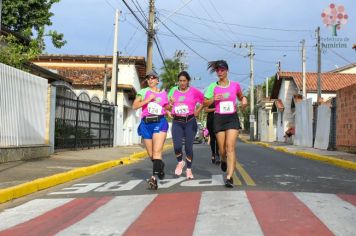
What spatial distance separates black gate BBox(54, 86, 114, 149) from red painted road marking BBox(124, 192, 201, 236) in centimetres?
1092

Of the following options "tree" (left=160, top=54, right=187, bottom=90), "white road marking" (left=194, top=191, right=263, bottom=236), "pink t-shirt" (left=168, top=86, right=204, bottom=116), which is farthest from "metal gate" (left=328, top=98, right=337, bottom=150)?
"tree" (left=160, top=54, right=187, bottom=90)

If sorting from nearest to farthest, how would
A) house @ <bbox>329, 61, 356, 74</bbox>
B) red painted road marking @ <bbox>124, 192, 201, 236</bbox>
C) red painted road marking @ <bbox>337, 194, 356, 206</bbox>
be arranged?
red painted road marking @ <bbox>124, 192, 201, 236</bbox>, red painted road marking @ <bbox>337, 194, 356, 206</bbox>, house @ <bbox>329, 61, 356, 74</bbox>

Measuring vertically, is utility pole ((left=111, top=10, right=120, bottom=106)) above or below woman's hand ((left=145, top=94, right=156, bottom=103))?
above

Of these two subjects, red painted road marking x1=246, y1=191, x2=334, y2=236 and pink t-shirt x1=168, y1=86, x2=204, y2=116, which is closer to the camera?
red painted road marking x1=246, y1=191, x2=334, y2=236

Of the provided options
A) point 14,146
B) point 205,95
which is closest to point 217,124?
point 205,95

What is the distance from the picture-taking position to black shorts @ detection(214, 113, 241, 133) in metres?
7.89

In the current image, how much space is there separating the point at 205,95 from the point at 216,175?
7.25ft

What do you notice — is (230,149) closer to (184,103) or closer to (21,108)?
(184,103)

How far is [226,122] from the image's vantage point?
25.9 feet

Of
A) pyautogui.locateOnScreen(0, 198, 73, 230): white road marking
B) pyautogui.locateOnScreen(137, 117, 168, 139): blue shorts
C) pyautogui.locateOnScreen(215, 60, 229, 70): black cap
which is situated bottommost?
pyautogui.locateOnScreen(0, 198, 73, 230): white road marking

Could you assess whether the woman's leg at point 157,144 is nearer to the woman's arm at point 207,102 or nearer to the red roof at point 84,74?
the woman's arm at point 207,102

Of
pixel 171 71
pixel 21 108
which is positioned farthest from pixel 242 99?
pixel 171 71

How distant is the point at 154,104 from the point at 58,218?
101 inches

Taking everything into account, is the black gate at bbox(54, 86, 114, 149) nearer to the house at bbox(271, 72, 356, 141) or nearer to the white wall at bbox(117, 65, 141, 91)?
the white wall at bbox(117, 65, 141, 91)
